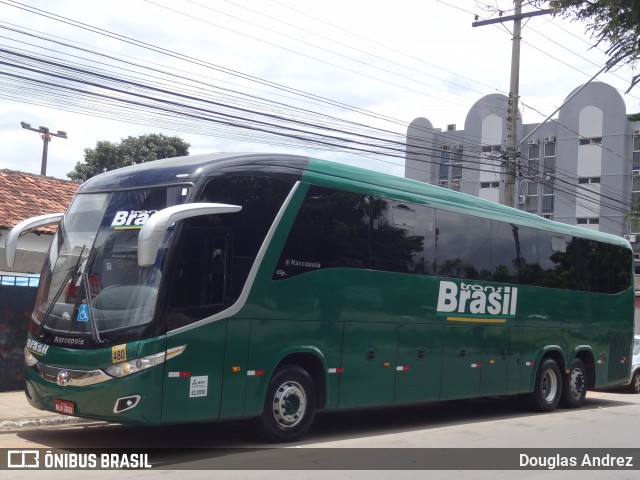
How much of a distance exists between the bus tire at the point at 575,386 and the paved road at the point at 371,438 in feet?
1.32

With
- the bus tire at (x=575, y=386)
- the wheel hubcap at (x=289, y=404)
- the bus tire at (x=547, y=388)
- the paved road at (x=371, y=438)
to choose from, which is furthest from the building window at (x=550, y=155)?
the wheel hubcap at (x=289, y=404)

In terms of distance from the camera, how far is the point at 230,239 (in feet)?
33.0

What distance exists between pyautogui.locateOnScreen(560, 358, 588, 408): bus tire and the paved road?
0.40m

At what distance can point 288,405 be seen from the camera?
1082cm

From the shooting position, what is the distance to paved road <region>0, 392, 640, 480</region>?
9164mm

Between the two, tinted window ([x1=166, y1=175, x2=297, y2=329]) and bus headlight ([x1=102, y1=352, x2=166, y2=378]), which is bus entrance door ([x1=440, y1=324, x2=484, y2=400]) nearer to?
tinted window ([x1=166, y1=175, x2=297, y2=329])

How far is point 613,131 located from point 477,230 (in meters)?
30.8

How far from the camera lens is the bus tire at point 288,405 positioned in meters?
10.6

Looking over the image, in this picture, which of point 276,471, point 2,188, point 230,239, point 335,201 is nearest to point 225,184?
point 230,239

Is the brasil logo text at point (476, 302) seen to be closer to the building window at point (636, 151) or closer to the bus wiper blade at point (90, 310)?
the bus wiper blade at point (90, 310)

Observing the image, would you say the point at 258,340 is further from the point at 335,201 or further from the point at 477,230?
the point at 477,230

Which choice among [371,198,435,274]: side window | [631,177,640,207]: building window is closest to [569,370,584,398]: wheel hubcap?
[371,198,435,274]: side window

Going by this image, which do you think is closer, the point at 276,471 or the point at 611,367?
the point at 276,471

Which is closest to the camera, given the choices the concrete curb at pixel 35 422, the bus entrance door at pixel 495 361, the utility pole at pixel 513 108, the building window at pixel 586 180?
the concrete curb at pixel 35 422
